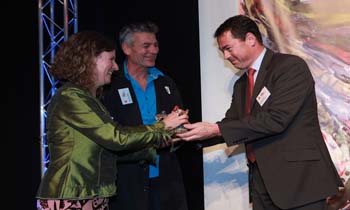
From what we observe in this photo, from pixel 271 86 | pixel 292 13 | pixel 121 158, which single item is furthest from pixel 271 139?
pixel 292 13

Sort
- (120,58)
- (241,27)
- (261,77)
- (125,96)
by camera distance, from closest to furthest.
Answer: (261,77) → (241,27) → (125,96) → (120,58)

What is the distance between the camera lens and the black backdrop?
13.4 ft

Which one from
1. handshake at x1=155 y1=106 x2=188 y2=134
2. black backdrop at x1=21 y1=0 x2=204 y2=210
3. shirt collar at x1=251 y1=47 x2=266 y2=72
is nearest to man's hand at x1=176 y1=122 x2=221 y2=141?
handshake at x1=155 y1=106 x2=188 y2=134

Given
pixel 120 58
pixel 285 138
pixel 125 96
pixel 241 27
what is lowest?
pixel 285 138

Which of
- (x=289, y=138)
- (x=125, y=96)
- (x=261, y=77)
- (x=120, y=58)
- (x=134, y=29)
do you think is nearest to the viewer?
(x=289, y=138)

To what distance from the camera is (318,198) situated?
247 cm

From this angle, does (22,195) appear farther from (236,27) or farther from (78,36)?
(236,27)

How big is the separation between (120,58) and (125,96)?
0.92 m

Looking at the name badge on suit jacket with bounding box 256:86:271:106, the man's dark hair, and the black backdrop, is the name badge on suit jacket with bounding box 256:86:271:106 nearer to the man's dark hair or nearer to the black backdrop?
the man's dark hair

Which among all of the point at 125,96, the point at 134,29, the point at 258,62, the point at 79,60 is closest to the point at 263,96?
the point at 258,62

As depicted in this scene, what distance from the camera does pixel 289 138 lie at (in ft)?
8.25

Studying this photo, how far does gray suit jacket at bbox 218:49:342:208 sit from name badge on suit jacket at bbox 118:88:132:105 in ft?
2.86

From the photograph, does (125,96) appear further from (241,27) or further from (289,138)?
(289,138)

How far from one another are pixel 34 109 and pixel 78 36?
6.55 feet
